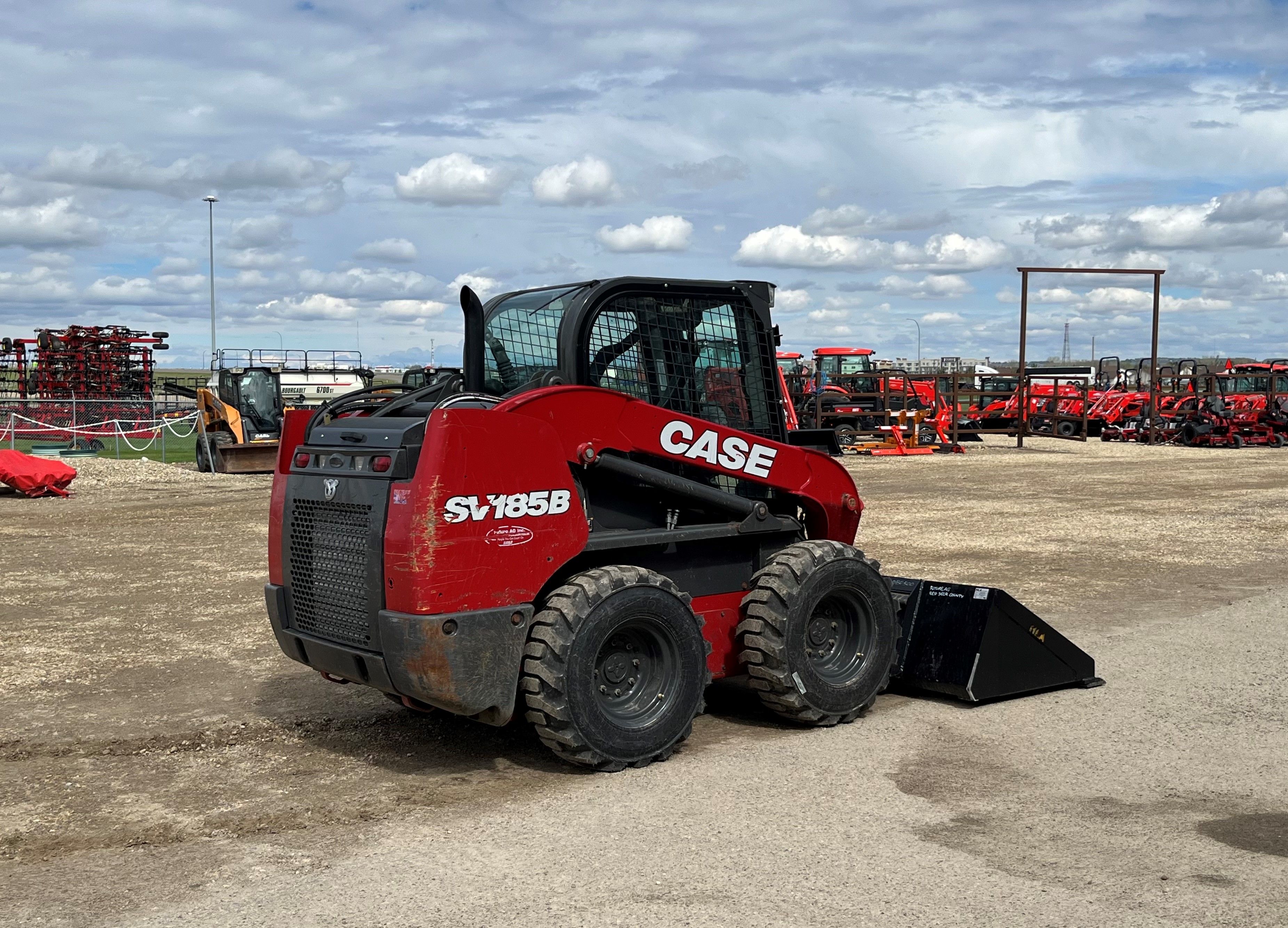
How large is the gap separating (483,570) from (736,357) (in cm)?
206

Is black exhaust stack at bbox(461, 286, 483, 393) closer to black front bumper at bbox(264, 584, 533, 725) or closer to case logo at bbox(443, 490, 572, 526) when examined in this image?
case logo at bbox(443, 490, 572, 526)

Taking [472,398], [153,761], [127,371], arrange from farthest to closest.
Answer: [127,371] < [153,761] < [472,398]

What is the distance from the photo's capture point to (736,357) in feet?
22.1

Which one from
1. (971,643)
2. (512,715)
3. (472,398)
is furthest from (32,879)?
(971,643)

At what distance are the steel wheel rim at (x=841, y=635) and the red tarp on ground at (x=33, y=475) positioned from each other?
16984 millimetres

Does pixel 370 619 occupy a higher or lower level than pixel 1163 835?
higher

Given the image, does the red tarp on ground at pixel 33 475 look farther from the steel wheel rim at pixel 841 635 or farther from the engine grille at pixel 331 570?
the steel wheel rim at pixel 841 635

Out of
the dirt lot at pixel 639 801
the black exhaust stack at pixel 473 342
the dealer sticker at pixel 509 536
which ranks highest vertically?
the black exhaust stack at pixel 473 342

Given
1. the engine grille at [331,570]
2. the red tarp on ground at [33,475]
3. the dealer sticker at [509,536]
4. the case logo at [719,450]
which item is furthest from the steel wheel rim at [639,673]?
the red tarp on ground at [33,475]

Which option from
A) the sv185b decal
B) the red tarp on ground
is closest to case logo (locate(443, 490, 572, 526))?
the sv185b decal

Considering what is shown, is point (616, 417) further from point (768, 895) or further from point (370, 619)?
point (768, 895)

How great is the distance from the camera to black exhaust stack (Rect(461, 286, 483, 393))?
591 centimetres

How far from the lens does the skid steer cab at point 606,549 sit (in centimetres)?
533

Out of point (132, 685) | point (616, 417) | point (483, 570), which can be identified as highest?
point (616, 417)
